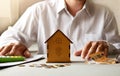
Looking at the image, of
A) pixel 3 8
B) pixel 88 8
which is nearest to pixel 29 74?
pixel 88 8

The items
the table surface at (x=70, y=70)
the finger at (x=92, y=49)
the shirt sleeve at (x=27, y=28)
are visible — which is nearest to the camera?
the table surface at (x=70, y=70)

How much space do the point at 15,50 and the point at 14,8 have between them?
88cm

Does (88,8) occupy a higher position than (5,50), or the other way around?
(88,8)

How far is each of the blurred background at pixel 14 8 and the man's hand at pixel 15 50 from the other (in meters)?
0.79

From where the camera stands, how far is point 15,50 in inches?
50.1

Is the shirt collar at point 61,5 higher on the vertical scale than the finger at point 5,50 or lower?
higher

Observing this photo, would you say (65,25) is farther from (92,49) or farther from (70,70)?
(70,70)

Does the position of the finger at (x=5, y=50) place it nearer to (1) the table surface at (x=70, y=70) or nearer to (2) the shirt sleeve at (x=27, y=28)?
(1) the table surface at (x=70, y=70)

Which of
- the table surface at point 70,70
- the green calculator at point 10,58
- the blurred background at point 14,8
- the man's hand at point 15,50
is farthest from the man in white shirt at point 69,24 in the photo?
the table surface at point 70,70

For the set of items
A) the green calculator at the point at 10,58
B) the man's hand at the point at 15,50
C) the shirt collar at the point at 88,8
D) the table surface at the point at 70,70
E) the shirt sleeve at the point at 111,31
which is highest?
the shirt collar at the point at 88,8

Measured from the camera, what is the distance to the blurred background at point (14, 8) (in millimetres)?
2045

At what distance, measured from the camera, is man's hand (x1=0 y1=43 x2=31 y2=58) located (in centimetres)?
127

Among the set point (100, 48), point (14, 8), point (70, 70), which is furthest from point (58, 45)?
point (14, 8)

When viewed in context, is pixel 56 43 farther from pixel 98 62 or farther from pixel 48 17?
pixel 48 17
